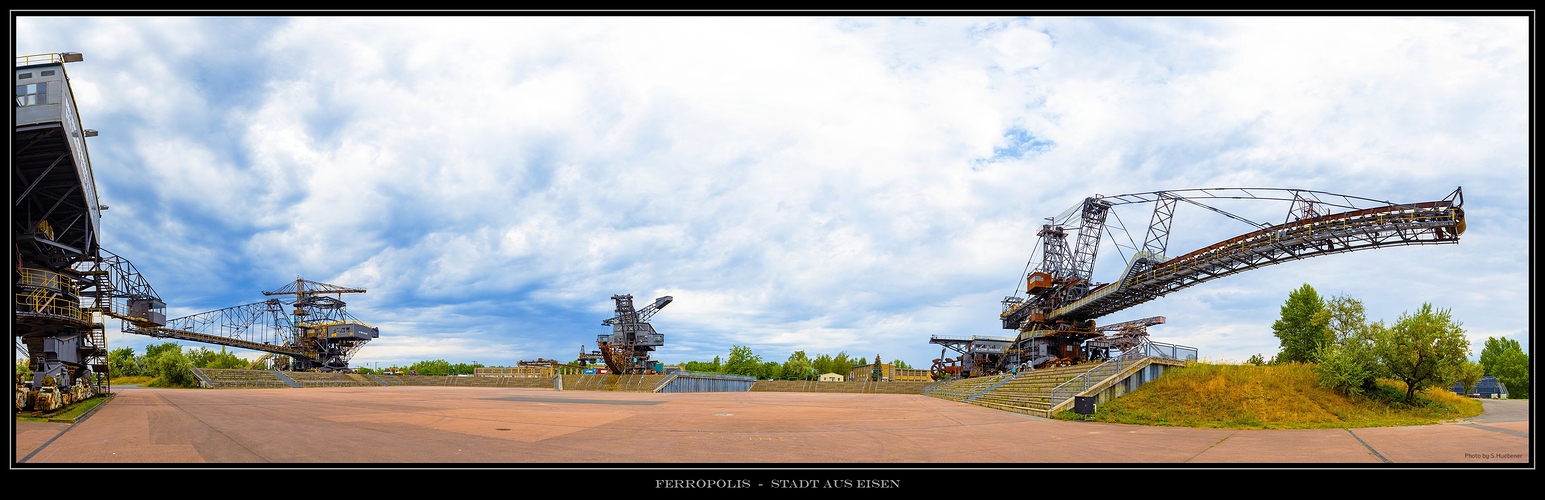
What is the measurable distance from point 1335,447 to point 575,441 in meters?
17.1

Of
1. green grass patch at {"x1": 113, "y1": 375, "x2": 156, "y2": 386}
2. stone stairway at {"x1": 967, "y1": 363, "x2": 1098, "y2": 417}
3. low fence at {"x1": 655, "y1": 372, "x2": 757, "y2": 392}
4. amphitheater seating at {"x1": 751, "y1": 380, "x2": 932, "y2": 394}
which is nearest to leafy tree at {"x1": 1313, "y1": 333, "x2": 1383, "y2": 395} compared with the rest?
stone stairway at {"x1": 967, "y1": 363, "x2": 1098, "y2": 417}

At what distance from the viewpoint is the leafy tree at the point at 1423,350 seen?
79.4 ft

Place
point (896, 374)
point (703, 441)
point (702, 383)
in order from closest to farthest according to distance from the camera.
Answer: point (703, 441), point (702, 383), point (896, 374)

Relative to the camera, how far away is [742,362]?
123 m

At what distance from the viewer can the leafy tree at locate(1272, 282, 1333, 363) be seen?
48.3m

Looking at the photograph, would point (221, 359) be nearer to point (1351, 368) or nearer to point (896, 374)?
point (896, 374)

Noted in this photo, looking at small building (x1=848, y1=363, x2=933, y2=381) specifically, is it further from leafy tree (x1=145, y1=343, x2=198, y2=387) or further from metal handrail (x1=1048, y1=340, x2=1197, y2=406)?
leafy tree (x1=145, y1=343, x2=198, y2=387)

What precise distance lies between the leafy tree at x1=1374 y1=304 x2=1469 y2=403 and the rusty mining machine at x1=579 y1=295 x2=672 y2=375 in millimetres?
62964

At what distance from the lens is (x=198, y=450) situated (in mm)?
13492

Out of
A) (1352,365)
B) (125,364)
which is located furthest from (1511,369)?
(125,364)

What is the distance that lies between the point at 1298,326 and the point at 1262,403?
1429 inches
